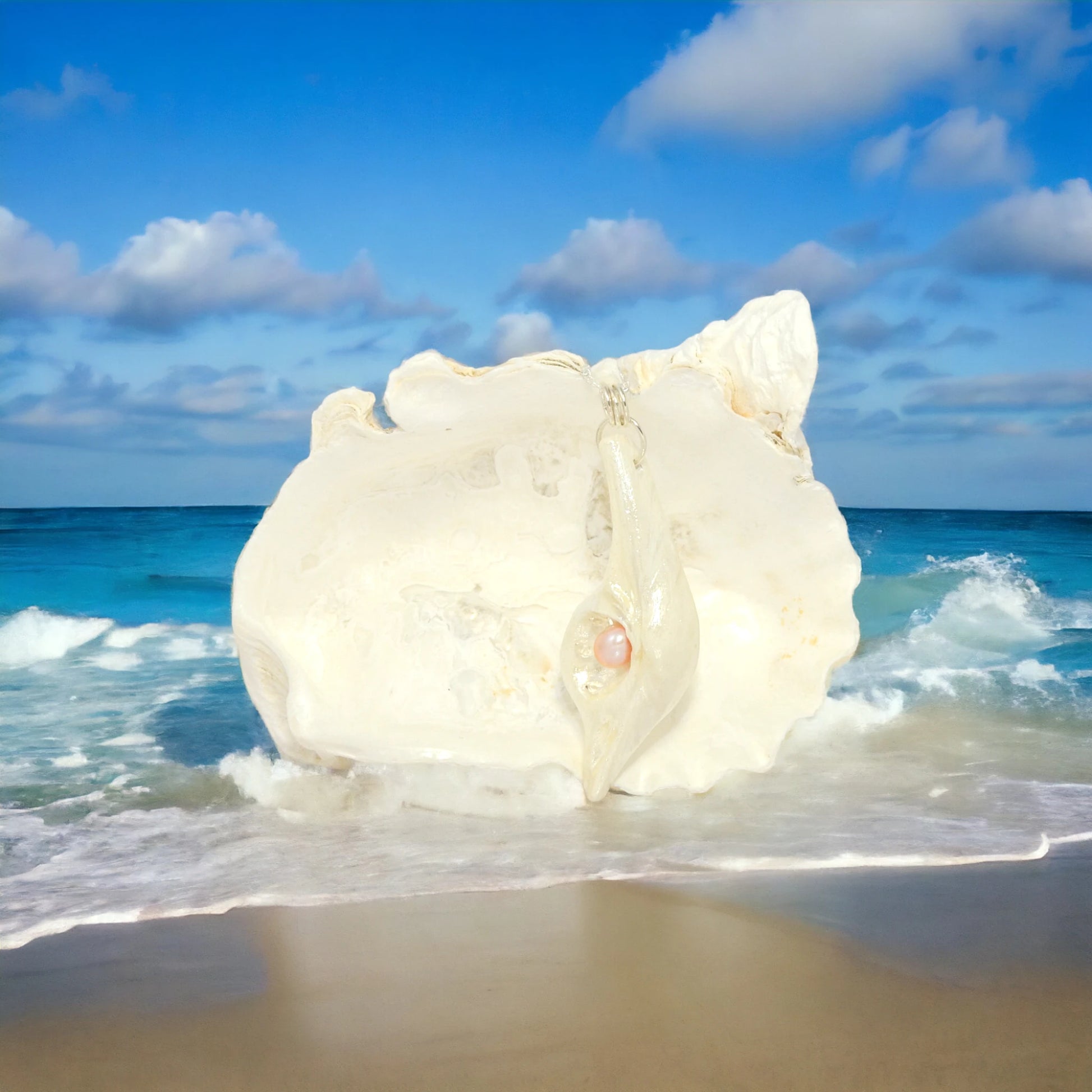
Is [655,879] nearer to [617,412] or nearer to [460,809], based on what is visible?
[460,809]

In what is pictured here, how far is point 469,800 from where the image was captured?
3.84 m

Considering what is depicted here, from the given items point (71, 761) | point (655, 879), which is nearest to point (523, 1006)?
point (655, 879)

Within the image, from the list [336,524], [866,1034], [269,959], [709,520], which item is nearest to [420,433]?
[336,524]

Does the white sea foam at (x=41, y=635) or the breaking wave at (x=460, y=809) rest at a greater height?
the white sea foam at (x=41, y=635)

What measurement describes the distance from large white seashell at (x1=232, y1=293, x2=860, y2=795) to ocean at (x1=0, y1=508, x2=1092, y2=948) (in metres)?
0.24

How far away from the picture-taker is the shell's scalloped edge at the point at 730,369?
3805mm

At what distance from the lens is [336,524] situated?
163 inches

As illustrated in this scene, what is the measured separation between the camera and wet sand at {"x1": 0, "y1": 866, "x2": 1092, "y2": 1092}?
207cm

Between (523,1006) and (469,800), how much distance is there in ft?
5.06

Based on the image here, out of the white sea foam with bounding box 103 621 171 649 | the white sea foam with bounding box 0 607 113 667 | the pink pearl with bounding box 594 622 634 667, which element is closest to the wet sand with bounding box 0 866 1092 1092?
the pink pearl with bounding box 594 622 634 667

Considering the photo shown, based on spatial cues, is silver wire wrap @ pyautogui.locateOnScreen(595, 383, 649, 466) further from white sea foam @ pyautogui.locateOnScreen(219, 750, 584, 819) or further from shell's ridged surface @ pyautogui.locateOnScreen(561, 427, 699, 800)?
white sea foam @ pyautogui.locateOnScreen(219, 750, 584, 819)

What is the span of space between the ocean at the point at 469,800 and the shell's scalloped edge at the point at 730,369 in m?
1.42

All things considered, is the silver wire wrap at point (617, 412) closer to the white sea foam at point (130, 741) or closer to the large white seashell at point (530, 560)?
the large white seashell at point (530, 560)

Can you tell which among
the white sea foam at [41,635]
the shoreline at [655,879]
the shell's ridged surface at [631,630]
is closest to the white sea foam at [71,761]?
the shoreline at [655,879]
